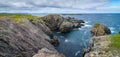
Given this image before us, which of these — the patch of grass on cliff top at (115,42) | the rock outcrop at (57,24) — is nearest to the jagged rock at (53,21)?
the rock outcrop at (57,24)

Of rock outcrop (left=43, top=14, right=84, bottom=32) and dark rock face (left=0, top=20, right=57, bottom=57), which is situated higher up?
dark rock face (left=0, top=20, right=57, bottom=57)

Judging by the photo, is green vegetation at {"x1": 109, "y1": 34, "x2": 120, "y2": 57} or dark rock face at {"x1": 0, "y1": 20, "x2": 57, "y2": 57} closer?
green vegetation at {"x1": 109, "y1": 34, "x2": 120, "y2": 57}

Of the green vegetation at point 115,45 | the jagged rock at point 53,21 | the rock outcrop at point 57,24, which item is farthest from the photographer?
the jagged rock at point 53,21

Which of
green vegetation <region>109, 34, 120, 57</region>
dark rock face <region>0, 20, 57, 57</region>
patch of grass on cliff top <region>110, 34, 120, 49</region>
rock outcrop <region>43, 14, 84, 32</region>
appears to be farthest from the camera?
rock outcrop <region>43, 14, 84, 32</region>

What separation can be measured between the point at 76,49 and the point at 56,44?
8453mm

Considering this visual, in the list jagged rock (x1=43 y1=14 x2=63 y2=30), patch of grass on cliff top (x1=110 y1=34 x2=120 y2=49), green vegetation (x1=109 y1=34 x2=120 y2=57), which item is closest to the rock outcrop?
jagged rock (x1=43 y1=14 x2=63 y2=30)

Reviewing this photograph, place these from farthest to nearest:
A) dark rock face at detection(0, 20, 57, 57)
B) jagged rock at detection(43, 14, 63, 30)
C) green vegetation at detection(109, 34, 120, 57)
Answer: jagged rock at detection(43, 14, 63, 30) → dark rock face at detection(0, 20, 57, 57) → green vegetation at detection(109, 34, 120, 57)

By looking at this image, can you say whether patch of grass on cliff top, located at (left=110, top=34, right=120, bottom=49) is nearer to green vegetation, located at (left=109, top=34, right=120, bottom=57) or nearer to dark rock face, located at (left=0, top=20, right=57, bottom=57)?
green vegetation, located at (left=109, top=34, right=120, bottom=57)

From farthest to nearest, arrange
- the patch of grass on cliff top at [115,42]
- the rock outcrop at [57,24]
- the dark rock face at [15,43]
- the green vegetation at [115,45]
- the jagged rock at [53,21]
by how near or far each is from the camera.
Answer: the jagged rock at [53,21] → the rock outcrop at [57,24] → the patch of grass on cliff top at [115,42] → the dark rock face at [15,43] → the green vegetation at [115,45]

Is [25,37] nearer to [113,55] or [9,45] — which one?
[9,45]

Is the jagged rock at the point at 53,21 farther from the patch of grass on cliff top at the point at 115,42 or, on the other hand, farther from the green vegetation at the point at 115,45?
the green vegetation at the point at 115,45

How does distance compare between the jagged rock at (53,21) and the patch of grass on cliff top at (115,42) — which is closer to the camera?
the patch of grass on cliff top at (115,42)

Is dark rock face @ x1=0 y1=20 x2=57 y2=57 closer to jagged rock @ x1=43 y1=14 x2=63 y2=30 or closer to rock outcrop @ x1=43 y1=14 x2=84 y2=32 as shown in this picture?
rock outcrop @ x1=43 y1=14 x2=84 y2=32

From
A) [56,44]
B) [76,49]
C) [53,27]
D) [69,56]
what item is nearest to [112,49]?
[69,56]
